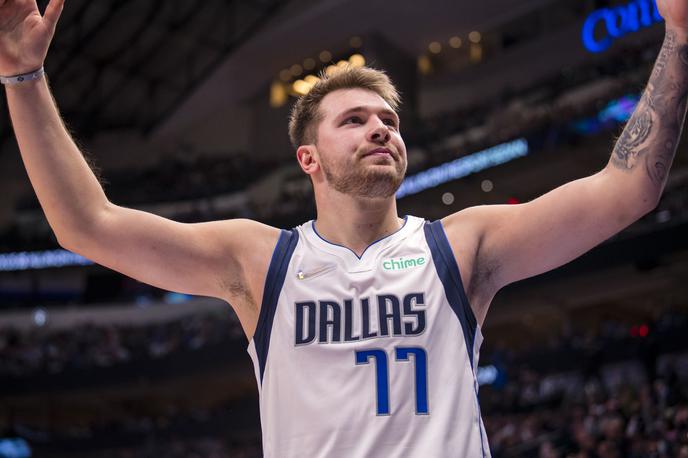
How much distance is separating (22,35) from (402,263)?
1.52 m

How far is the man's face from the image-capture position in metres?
3.09

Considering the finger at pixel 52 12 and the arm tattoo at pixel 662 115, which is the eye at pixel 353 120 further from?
the finger at pixel 52 12

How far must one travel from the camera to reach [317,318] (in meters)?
2.90

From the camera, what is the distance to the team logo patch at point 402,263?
301cm

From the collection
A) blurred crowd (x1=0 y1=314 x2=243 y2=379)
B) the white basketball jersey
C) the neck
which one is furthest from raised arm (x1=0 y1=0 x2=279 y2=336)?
blurred crowd (x1=0 y1=314 x2=243 y2=379)

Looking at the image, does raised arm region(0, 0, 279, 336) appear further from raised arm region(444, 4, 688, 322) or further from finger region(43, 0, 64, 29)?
raised arm region(444, 4, 688, 322)

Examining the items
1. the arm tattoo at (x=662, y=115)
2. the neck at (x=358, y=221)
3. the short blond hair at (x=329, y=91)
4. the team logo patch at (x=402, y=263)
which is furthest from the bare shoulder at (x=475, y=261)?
the short blond hair at (x=329, y=91)

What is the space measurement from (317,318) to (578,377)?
1529cm

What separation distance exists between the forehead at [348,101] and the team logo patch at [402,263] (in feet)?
2.08

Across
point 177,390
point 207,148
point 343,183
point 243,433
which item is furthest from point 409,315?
point 207,148

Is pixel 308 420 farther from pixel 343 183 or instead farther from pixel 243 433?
pixel 243 433

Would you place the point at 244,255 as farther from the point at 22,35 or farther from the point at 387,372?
the point at 22,35

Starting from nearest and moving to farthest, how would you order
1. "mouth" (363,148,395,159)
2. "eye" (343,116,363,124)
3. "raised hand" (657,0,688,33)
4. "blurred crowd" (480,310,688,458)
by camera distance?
1. "raised hand" (657,0,688,33)
2. "mouth" (363,148,395,159)
3. "eye" (343,116,363,124)
4. "blurred crowd" (480,310,688,458)

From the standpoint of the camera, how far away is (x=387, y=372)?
2760mm
